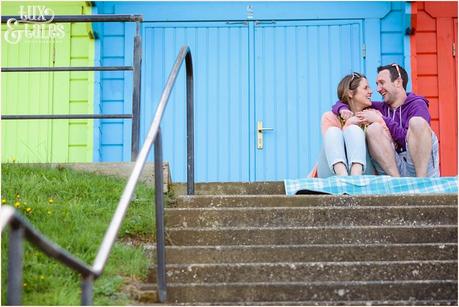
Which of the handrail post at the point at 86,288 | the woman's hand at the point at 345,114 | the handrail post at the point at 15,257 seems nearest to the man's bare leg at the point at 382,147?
the woman's hand at the point at 345,114

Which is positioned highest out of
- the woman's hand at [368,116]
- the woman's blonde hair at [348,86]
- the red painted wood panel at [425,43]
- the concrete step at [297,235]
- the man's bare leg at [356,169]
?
the red painted wood panel at [425,43]

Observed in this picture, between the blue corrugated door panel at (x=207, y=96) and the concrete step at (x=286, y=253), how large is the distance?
3533 mm

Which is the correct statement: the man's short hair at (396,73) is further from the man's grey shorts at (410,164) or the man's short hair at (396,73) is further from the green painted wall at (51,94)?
the green painted wall at (51,94)

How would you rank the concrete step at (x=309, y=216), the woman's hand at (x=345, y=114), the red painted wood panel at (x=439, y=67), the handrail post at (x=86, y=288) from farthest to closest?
the red painted wood panel at (x=439, y=67), the woman's hand at (x=345, y=114), the concrete step at (x=309, y=216), the handrail post at (x=86, y=288)

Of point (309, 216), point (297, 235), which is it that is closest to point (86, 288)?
point (297, 235)

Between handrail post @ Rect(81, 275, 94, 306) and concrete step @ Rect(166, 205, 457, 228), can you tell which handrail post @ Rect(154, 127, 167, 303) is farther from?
handrail post @ Rect(81, 275, 94, 306)

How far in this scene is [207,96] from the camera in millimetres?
8547

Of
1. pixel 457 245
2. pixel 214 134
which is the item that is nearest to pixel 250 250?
pixel 457 245

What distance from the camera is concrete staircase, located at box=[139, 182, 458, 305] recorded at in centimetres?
446

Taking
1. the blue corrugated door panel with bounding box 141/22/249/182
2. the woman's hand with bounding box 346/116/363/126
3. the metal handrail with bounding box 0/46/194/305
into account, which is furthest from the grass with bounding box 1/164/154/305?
the blue corrugated door panel with bounding box 141/22/249/182

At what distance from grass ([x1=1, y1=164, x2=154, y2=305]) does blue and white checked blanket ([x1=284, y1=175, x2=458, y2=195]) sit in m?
1.00

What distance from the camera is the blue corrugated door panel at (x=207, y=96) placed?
846 cm

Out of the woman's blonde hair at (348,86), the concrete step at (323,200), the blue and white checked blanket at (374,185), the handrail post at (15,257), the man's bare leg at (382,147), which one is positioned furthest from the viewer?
the woman's blonde hair at (348,86)

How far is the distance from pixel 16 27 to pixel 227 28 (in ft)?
6.06
